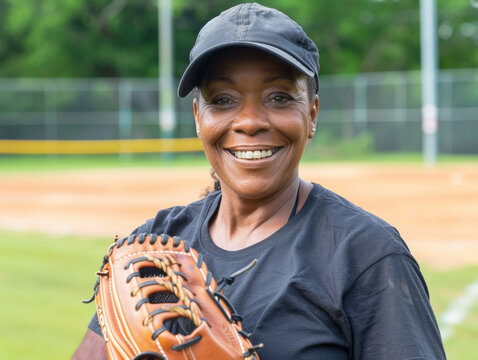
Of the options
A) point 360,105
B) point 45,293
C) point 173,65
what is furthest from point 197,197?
point 173,65

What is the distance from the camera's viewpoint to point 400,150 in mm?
24359

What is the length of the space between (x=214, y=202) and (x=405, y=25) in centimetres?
3435

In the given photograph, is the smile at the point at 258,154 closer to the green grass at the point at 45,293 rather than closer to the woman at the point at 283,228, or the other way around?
the woman at the point at 283,228

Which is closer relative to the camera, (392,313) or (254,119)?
(392,313)

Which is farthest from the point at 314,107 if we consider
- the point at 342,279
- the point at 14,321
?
the point at 14,321

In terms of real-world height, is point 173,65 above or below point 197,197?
above

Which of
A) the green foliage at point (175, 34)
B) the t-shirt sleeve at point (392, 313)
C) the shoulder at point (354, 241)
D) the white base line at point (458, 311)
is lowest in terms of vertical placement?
the white base line at point (458, 311)

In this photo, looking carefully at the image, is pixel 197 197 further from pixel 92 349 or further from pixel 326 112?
pixel 326 112

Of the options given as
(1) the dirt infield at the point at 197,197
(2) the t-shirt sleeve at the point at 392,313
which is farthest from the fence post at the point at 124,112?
(2) the t-shirt sleeve at the point at 392,313

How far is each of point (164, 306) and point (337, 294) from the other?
368mm

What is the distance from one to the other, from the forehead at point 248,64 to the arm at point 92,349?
2.38 ft

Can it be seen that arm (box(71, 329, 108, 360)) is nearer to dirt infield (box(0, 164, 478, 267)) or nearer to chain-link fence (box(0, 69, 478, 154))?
dirt infield (box(0, 164, 478, 267))

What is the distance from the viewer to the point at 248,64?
5.59 ft

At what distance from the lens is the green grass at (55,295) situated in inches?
175
